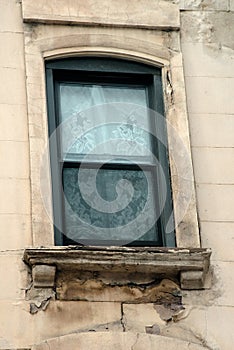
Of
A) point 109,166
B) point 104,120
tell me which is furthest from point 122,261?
point 104,120

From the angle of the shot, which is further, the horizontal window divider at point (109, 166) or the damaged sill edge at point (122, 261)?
the horizontal window divider at point (109, 166)

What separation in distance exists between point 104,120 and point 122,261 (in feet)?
5.34

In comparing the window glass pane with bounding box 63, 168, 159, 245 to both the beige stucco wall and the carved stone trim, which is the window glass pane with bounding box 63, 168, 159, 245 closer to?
the beige stucco wall

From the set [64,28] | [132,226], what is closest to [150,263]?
[132,226]

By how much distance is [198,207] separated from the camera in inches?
495

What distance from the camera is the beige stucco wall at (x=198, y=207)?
38.8ft

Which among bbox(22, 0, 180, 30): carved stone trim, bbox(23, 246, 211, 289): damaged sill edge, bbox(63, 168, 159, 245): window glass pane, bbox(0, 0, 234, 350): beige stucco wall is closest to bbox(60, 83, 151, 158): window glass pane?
bbox(63, 168, 159, 245): window glass pane

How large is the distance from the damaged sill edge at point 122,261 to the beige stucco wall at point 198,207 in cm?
15

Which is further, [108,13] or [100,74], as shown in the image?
[108,13]

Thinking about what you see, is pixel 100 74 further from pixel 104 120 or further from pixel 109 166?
pixel 109 166

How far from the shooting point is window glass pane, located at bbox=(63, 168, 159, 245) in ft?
41.0

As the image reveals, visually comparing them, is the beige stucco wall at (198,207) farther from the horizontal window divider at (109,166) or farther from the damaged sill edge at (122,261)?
the horizontal window divider at (109,166)

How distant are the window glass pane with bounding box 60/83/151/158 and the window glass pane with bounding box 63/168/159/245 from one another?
0.24m

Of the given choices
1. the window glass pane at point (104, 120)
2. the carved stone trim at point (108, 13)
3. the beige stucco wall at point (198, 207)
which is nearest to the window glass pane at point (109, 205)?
the window glass pane at point (104, 120)
